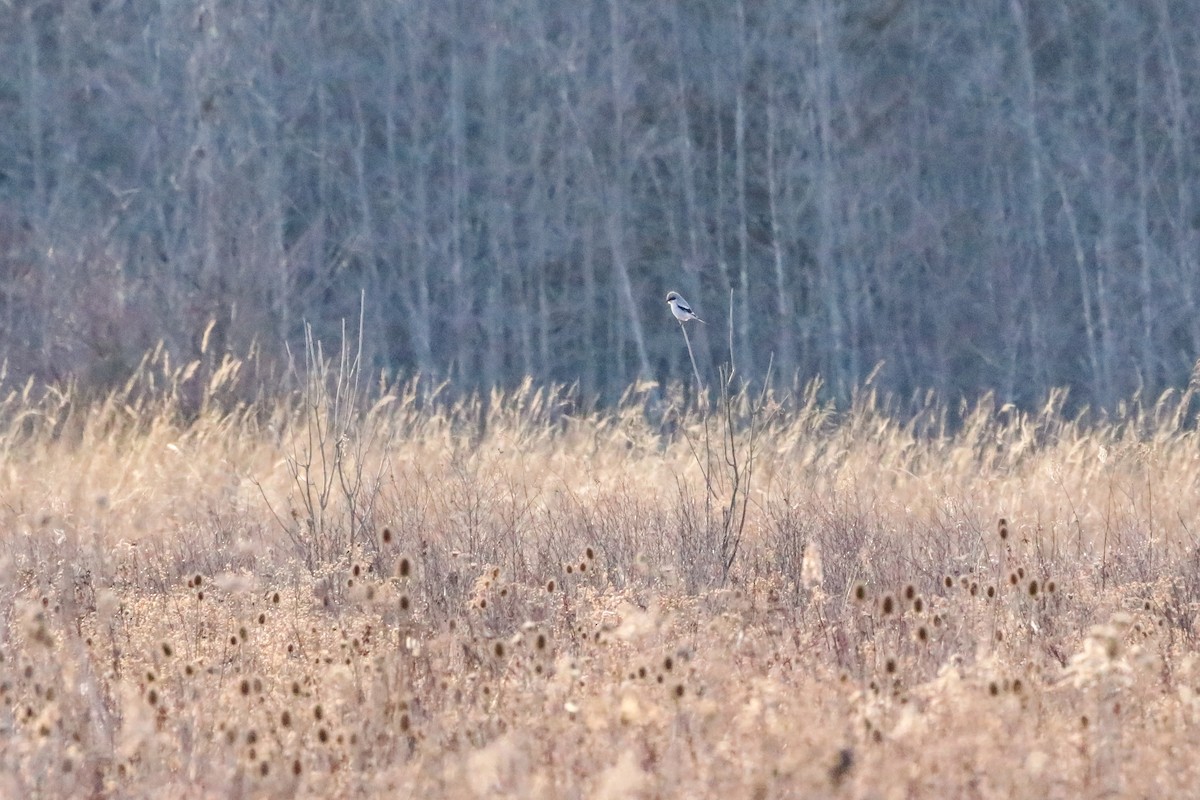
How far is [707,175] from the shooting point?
62.3 feet

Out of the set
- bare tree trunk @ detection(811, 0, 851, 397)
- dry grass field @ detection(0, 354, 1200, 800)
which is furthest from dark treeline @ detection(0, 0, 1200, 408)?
dry grass field @ detection(0, 354, 1200, 800)

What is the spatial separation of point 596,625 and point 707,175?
15.4 m

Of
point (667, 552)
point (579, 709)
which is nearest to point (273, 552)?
point (667, 552)

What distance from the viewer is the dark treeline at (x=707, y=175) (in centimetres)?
1739

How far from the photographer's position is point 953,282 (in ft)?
60.7

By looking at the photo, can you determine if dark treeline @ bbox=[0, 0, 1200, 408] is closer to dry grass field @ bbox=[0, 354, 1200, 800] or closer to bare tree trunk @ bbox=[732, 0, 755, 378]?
bare tree trunk @ bbox=[732, 0, 755, 378]

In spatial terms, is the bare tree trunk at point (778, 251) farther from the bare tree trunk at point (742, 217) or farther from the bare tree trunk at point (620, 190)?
the bare tree trunk at point (620, 190)

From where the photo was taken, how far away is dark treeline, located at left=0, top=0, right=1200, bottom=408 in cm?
1739

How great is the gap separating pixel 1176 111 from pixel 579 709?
16397 millimetres

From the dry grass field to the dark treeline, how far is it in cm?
982

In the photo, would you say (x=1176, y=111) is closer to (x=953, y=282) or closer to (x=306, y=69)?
(x=953, y=282)

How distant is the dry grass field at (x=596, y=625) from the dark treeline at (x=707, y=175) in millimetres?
9824

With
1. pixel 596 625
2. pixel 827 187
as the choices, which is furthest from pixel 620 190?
pixel 596 625

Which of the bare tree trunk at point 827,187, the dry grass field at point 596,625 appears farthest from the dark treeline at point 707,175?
the dry grass field at point 596,625
